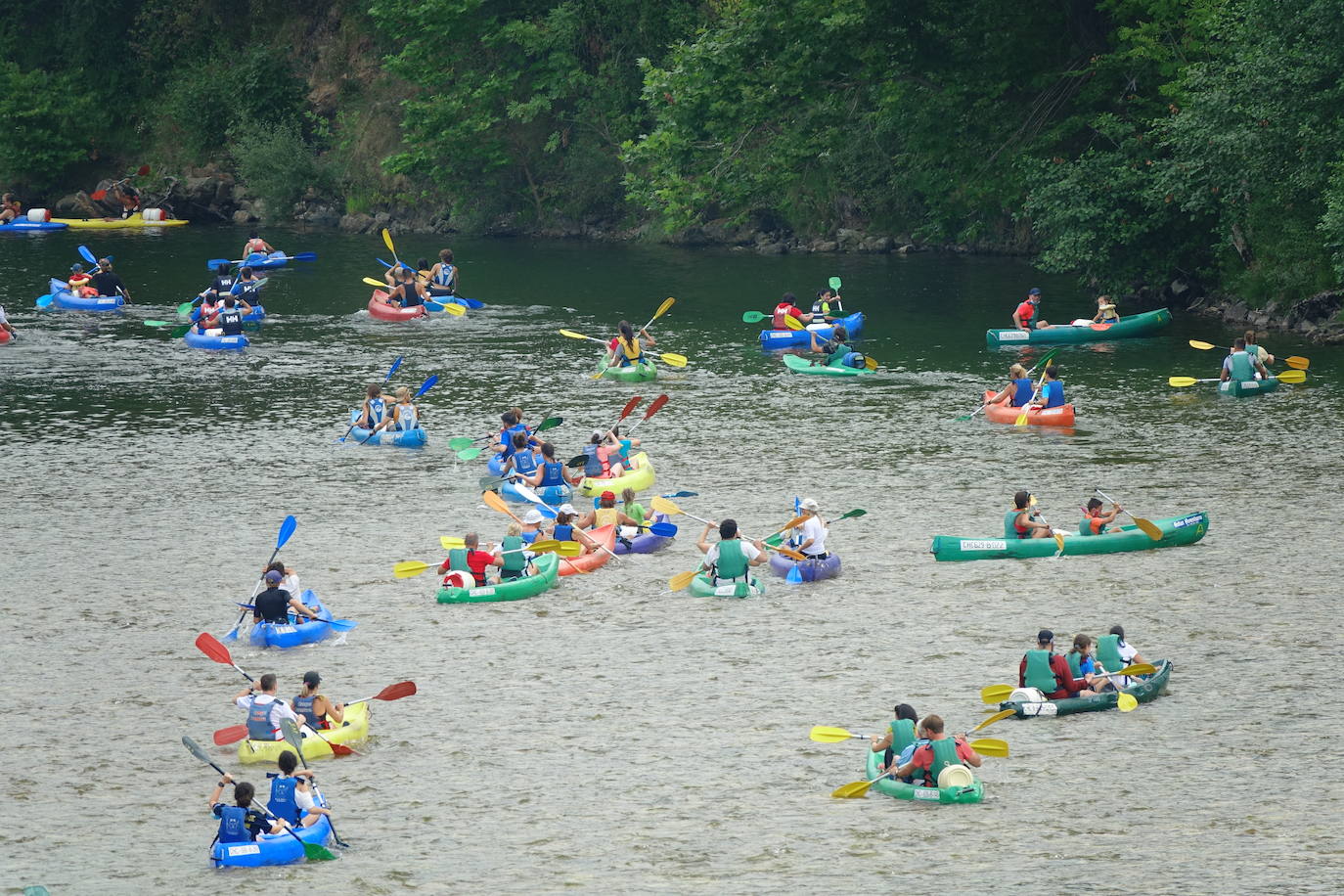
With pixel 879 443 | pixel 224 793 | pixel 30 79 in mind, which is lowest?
pixel 224 793

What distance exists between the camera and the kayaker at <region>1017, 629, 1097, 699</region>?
18.3 metres

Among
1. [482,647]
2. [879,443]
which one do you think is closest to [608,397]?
[879,443]

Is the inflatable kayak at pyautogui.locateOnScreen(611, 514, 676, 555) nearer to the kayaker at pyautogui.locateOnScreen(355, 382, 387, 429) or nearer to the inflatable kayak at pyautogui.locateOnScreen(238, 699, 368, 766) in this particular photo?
the inflatable kayak at pyautogui.locateOnScreen(238, 699, 368, 766)

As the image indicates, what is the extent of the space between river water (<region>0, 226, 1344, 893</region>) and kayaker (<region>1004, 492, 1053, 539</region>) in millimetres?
482

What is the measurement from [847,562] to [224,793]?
971 centimetres

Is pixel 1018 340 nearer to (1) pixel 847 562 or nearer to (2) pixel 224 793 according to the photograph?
(1) pixel 847 562

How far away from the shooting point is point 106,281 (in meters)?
43.6

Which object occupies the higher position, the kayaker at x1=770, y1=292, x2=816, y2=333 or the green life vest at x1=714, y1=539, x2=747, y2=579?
the kayaker at x1=770, y1=292, x2=816, y2=333

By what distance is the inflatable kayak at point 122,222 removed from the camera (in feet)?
199

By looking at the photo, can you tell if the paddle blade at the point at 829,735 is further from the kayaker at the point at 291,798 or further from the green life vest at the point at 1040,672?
the kayaker at the point at 291,798

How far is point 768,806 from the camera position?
1631 cm

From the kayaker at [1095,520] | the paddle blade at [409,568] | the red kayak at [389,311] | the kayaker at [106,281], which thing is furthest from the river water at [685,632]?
the kayaker at [106,281]

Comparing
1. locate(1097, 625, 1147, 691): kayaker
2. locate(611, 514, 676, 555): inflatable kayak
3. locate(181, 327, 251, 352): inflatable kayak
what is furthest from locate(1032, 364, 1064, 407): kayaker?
locate(181, 327, 251, 352): inflatable kayak

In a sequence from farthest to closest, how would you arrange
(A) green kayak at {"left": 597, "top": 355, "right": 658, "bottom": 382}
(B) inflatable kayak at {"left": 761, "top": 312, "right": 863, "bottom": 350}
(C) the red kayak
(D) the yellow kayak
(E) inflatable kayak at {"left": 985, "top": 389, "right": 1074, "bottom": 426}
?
(D) the yellow kayak, (C) the red kayak, (B) inflatable kayak at {"left": 761, "top": 312, "right": 863, "bottom": 350}, (A) green kayak at {"left": 597, "top": 355, "right": 658, "bottom": 382}, (E) inflatable kayak at {"left": 985, "top": 389, "right": 1074, "bottom": 426}
